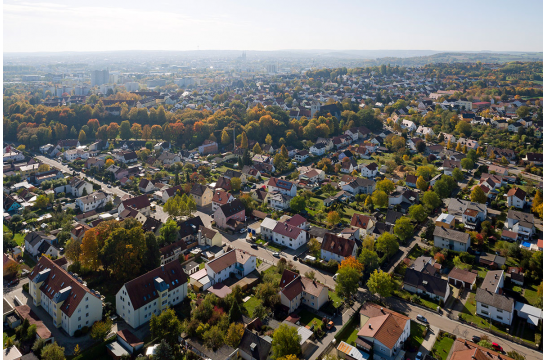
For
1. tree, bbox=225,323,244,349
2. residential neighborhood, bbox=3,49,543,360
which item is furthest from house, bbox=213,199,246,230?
tree, bbox=225,323,244,349

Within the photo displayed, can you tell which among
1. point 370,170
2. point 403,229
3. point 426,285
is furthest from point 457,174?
point 426,285

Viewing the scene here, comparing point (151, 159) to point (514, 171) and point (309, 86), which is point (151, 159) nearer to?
point (514, 171)

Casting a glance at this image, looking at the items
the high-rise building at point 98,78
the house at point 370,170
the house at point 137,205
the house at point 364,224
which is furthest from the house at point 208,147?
the high-rise building at point 98,78

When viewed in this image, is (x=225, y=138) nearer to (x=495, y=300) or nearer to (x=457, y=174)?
(x=457, y=174)

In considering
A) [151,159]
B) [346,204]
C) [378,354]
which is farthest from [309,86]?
[378,354]

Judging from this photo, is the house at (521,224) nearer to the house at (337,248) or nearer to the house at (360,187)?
the house at (360,187)

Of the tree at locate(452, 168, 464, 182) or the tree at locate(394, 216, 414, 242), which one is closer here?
the tree at locate(394, 216, 414, 242)

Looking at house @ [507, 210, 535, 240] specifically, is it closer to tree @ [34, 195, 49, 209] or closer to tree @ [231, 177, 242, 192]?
tree @ [231, 177, 242, 192]
